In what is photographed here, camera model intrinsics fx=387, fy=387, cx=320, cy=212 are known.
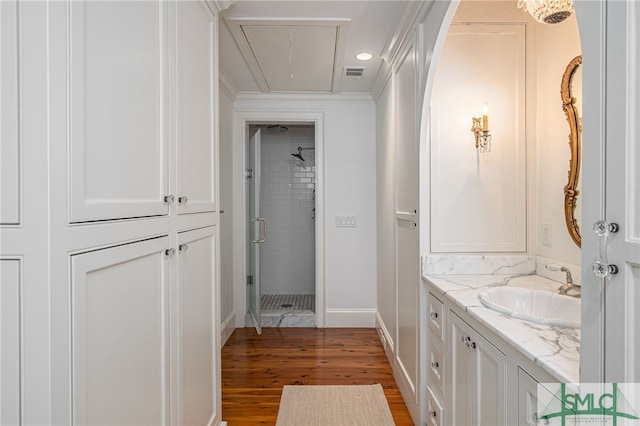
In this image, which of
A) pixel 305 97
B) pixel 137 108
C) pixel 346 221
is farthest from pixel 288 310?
pixel 137 108

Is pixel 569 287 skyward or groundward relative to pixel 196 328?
skyward

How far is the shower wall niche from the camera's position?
539 centimetres

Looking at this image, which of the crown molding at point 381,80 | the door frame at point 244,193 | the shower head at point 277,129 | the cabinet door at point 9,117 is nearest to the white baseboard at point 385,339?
the door frame at point 244,193

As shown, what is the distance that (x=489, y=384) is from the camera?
1348mm

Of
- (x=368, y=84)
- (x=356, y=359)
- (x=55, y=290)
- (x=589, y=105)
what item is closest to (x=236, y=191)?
(x=368, y=84)

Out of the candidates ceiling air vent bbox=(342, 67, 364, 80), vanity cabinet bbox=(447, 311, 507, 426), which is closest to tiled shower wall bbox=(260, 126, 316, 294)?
ceiling air vent bbox=(342, 67, 364, 80)

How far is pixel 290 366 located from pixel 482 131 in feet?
7.30

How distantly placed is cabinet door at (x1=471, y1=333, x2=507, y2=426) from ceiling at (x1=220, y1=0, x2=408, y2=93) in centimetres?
183

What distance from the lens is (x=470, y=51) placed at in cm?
225

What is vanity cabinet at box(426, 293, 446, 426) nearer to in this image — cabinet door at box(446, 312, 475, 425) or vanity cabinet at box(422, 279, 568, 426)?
vanity cabinet at box(422, 279, 568, 426)

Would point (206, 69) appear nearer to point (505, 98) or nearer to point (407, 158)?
point (407, 158)

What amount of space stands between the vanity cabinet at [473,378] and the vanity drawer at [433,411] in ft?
0.40

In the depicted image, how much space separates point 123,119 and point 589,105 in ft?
3.93

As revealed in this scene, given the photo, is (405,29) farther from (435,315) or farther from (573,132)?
(435,315)
